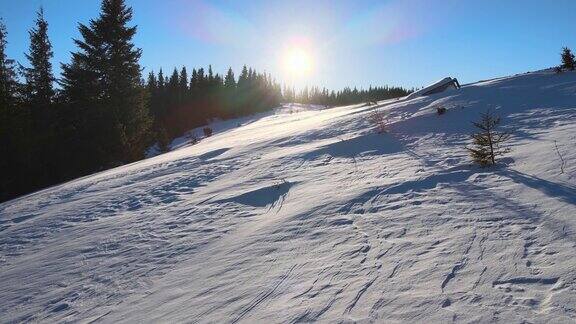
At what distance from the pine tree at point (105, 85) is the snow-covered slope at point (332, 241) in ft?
55.7

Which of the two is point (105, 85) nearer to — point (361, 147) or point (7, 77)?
point (7, 77)

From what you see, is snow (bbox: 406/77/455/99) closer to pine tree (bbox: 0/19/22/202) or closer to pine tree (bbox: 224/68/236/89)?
pine tree (bbox: 0/19/22/202)

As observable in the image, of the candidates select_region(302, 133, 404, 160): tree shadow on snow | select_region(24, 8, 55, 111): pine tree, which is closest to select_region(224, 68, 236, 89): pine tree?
select_region(24, 8, 55, 111): pine tree

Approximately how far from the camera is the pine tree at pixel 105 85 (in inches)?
916

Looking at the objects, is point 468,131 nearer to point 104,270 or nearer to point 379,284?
point 379,284

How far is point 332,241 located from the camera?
3816 mm

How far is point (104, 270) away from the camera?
4223 mm

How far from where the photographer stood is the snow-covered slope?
272cm

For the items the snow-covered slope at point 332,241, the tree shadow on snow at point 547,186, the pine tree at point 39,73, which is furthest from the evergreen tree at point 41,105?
the tree shadow on snow at point 547,186

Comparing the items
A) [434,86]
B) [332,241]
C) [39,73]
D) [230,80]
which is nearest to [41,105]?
[39,73]

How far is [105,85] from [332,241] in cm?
2345

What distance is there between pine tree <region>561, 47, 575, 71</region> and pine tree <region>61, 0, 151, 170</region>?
19.8m

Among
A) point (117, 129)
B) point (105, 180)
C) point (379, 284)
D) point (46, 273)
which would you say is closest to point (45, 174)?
point (117, 129)

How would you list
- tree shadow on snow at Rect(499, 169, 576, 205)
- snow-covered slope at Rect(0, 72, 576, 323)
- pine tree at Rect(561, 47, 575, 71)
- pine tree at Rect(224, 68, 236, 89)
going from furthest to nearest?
pine tree at Rect(224, 68, 236, 89) → pine tree at Rect(561, 47, 575, 71) → tree shadow on snow at Rect(499, 169, 576, 205) → snow-covered slope at Rect(0, 72, 576, 323)
